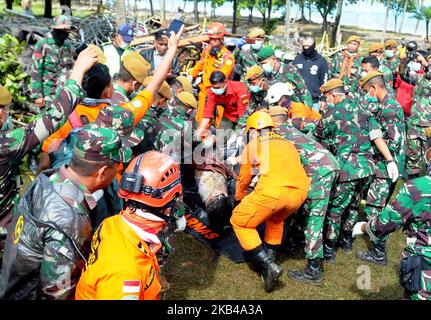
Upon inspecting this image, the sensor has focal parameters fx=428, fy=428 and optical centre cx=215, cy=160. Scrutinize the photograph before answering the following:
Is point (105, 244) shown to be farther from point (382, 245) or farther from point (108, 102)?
point (382, 245)

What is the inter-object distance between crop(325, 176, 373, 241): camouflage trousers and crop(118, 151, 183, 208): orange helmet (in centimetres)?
342

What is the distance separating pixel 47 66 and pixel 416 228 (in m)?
6.15

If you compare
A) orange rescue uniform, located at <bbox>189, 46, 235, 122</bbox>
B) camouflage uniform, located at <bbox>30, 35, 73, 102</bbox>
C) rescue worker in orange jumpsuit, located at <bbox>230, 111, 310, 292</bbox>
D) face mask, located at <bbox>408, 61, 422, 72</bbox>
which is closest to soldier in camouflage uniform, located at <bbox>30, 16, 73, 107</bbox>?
camouflage uniform, located at <bbox>30, 35, 73, 102</bbox>

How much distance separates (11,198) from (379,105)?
15.3 feet

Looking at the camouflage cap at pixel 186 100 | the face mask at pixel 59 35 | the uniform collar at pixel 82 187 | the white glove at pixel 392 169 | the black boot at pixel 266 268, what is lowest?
the black boot at pixel 266 268

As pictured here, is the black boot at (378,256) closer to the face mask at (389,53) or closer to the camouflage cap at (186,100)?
the camouflage cap at (186,100)

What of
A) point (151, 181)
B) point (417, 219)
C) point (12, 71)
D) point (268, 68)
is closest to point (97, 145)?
point (151, 181)

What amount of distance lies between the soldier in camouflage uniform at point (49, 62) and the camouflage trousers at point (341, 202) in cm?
471

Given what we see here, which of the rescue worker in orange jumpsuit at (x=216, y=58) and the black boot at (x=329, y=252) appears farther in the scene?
the rescue worker in orange jumpsuit at (x=216, y=58)

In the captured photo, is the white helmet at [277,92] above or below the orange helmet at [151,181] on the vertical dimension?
below

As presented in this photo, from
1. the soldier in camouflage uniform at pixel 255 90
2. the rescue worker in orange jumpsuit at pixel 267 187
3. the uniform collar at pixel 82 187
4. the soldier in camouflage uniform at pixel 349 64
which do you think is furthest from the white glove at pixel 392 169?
the soldier in camouflage uniform at pixel 349 64

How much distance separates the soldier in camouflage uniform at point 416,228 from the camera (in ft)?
10.6

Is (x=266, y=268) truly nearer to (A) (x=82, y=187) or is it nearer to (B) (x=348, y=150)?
(B) (x=348, y=150)

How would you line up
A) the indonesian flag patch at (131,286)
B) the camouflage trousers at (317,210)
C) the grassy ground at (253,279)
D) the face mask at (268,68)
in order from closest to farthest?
1. the indonesian flag patch at (131,286)
2. the grassy ground at (253,279)
3. the camouflage trousers at (317,210)
4. the face mask at (268,68)
